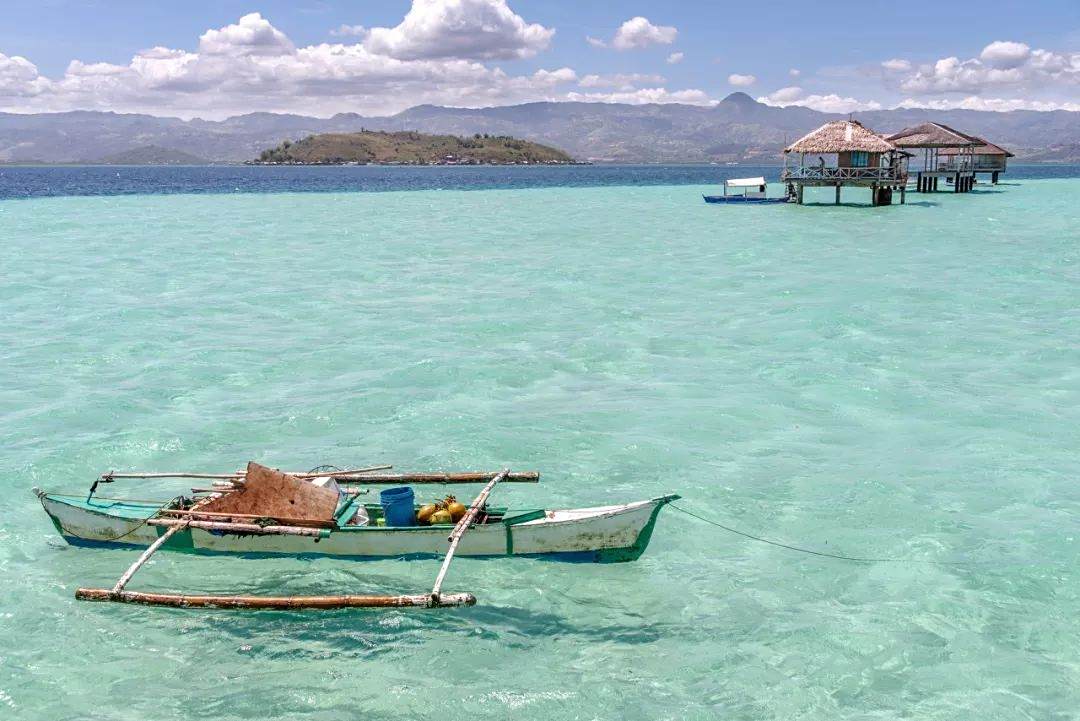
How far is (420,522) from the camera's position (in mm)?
12805

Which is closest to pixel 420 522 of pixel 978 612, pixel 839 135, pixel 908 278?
pixel 978 612

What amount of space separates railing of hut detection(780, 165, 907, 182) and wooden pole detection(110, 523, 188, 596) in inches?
2569

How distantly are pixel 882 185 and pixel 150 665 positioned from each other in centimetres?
6873

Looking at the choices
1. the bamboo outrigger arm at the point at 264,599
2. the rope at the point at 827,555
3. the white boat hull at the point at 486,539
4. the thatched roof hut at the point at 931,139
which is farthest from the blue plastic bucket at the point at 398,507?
the thatched roof hut at the point at 931,139

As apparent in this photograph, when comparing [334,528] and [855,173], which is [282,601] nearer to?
[334,528]

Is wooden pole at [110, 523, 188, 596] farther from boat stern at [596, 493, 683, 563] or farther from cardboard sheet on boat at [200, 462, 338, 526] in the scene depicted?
boat stern at [596, 493, 683, 563]

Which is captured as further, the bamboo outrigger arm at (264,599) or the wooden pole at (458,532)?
the wooden pole at (458,532)

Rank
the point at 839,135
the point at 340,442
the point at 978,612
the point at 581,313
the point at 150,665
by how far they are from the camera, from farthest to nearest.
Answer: the point at 839,135, the point at 581,313, the point at 340,442, the point at 978,612, the point at 150,665

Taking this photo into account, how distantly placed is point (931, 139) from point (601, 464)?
74.3 metres

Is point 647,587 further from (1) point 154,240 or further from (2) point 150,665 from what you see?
(1) point 154,240

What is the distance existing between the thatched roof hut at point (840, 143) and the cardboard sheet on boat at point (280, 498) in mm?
60024

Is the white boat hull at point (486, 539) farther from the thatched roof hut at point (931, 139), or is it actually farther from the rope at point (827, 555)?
the thatched roof hut at point (931, 139)

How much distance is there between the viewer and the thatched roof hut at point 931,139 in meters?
78.4

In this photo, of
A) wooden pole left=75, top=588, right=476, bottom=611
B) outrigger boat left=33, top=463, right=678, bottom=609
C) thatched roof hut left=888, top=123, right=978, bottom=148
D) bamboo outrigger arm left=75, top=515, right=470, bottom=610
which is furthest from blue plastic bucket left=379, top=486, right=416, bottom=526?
thatched roof hut left=888, top=123, right=978, bottom=148
